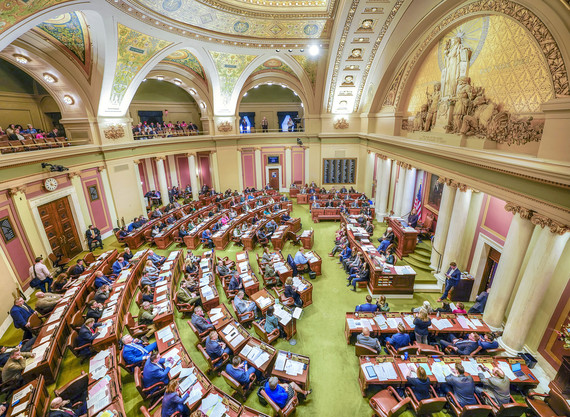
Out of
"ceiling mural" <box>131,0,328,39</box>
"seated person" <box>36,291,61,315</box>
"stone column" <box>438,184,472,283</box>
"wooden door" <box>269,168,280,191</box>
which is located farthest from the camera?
"wooden door" <box>269,168,280,191</box>

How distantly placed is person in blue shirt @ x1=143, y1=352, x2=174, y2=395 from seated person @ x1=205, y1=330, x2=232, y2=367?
914 millimetres

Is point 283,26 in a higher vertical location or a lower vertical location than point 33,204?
higher

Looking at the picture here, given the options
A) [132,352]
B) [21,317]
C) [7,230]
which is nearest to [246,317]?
[132,352]

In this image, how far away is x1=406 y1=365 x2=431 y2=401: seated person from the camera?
199 inches

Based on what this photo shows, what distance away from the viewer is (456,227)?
9.16m

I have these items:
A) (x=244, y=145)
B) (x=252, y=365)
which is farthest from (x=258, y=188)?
(x=252, y=365)

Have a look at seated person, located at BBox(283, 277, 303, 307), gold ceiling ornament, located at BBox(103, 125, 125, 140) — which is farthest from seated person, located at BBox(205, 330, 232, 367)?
gold ceiling ornament, located at BBox(103, 125, 125, 140)

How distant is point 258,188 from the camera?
2244 cm

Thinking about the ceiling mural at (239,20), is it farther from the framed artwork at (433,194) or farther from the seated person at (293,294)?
the seated person at (293,294)

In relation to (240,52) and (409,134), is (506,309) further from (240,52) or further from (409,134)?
(240,52)

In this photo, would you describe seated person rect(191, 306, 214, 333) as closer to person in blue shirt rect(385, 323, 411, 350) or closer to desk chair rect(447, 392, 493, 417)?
person in blue shirt rect(385, 323, 411, 350)

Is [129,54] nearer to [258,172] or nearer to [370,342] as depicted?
[258,172]

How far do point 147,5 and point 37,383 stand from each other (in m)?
12.2

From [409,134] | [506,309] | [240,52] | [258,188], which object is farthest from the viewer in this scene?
[258,188]
